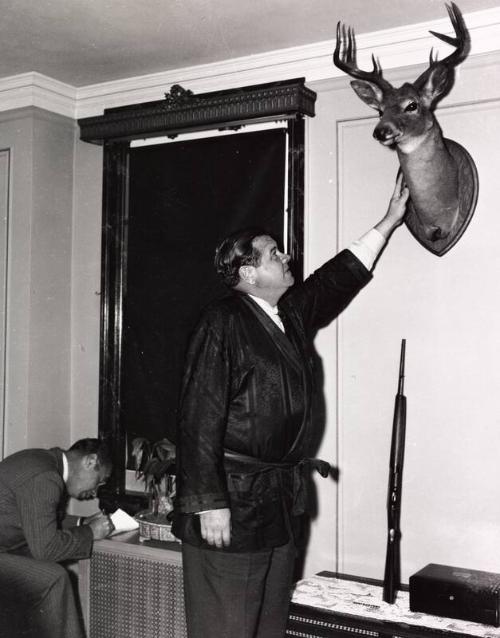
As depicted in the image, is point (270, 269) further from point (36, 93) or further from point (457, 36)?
point (36, 93)

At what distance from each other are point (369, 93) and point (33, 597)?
7.64 ft

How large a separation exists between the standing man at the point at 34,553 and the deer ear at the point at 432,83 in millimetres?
2028

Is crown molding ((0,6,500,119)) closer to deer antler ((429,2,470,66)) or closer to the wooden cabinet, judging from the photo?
deer antler ((429,2,470,66))

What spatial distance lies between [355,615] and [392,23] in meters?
2.25

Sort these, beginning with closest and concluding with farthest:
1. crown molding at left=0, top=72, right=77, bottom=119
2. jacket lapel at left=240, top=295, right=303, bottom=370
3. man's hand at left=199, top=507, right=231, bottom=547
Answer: man's hand at left=199, top=507, right=231, bottom=547
jacket lapel at left=240, top=295, right=303, bottom=370
crown molding at left=0, top=72, right=77, bottom=119

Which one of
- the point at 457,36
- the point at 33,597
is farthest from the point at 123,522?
the point at 457,36

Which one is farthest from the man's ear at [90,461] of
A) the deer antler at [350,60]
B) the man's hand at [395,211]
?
the deer antler at [350,60]

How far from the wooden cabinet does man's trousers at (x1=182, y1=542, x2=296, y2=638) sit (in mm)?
626

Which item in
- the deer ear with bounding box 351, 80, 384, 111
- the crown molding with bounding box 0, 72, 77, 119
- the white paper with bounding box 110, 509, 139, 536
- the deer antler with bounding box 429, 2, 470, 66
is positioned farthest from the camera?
the crown molding with bounding box 0, 72, 77, 119

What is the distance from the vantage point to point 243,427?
2.58 meters

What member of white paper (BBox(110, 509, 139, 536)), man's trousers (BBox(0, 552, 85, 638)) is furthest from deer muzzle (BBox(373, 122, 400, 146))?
man's trousers (BBox(0, 552, 85, 638))

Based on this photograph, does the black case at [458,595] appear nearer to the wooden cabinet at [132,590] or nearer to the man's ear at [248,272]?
the wooden cabinet at [132,590]

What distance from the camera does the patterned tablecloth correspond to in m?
2.70

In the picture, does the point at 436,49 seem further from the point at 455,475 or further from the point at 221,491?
the point at 221,491
